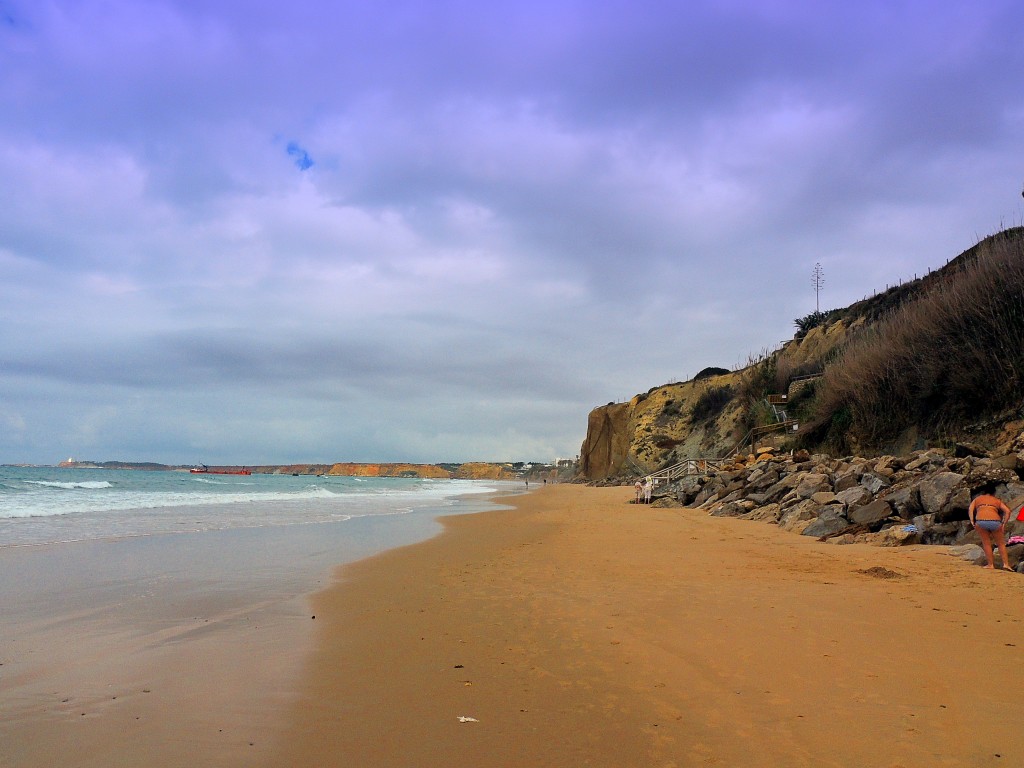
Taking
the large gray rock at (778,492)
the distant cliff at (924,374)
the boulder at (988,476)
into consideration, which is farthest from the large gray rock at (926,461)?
the large gray rock at (778,492)

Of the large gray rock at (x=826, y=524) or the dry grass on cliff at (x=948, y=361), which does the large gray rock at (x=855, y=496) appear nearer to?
the large gray rock at (x=826, y=524)

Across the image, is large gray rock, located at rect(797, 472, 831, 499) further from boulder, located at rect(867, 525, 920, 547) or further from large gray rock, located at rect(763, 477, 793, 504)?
boulder, located at rect(867, 525, 920, 547)

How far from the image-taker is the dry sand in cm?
300

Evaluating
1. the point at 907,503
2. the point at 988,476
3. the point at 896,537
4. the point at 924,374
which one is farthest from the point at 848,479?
the point at 924,374

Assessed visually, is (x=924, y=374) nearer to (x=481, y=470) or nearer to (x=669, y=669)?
(x=669, y=669)

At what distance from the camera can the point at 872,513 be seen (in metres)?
10.9

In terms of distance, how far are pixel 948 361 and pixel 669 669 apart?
54.3 feet

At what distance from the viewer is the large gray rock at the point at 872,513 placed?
10742 millimetres

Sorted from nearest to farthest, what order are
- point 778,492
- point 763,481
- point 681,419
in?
point 778,492
point 763,481
point 681,419

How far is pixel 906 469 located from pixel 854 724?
11.6 metres

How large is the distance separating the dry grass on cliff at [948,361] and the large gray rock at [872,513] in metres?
6.60

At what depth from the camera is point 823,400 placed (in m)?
22.9

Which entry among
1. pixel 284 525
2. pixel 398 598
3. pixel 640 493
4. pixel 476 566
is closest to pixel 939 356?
pixel 640 493

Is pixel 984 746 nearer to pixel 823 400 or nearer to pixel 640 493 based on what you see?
pixel 823 400
